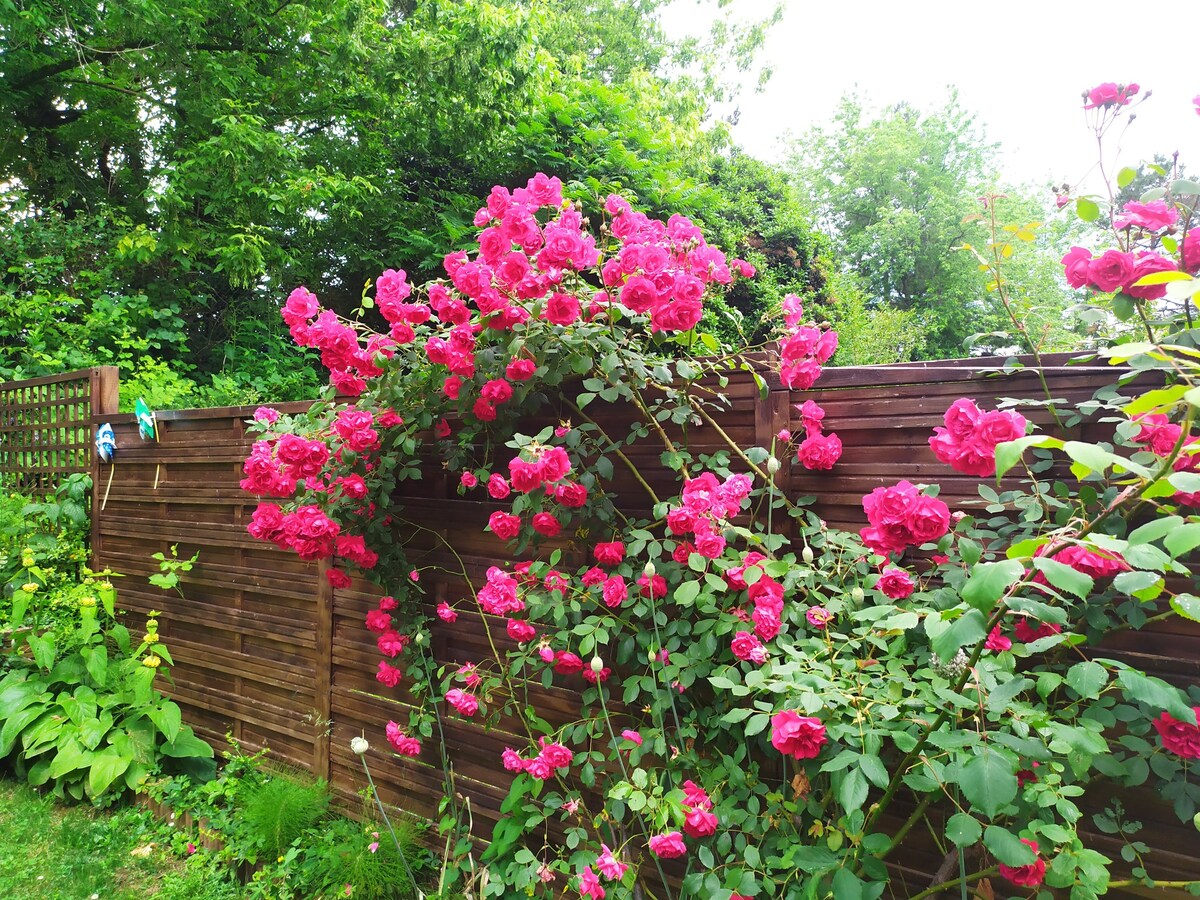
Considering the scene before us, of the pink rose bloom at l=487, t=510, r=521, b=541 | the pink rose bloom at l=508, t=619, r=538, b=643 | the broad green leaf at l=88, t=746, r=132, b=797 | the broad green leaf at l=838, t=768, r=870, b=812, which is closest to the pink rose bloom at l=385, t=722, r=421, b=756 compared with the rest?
the pink rose bloom at l=508, t=619, r=538, b=643

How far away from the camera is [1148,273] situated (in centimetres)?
122

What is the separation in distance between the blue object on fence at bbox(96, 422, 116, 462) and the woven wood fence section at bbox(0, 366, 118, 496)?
4.6 inches

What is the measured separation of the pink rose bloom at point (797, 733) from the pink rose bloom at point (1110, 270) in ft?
3.11

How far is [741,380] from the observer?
177 cm

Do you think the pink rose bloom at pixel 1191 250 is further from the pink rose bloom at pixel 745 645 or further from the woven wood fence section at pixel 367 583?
the pink rose bloom at pixel 745 645

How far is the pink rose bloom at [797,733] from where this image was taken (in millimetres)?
1212

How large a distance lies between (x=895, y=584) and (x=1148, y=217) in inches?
32.9

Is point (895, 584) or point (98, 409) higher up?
point (98, 409)

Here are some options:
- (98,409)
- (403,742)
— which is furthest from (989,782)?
(98,409)

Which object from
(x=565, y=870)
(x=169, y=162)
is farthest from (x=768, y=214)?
(x=565, y=870)

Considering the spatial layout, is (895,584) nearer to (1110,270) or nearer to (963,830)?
(963,830)

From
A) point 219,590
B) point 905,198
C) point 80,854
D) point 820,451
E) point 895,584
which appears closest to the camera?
point 895,584

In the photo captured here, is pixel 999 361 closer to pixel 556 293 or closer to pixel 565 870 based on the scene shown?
pixel 556 293

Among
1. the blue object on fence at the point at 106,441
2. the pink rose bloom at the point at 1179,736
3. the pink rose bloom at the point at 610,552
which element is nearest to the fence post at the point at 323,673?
the pink rose bloom at the point at 610,552
